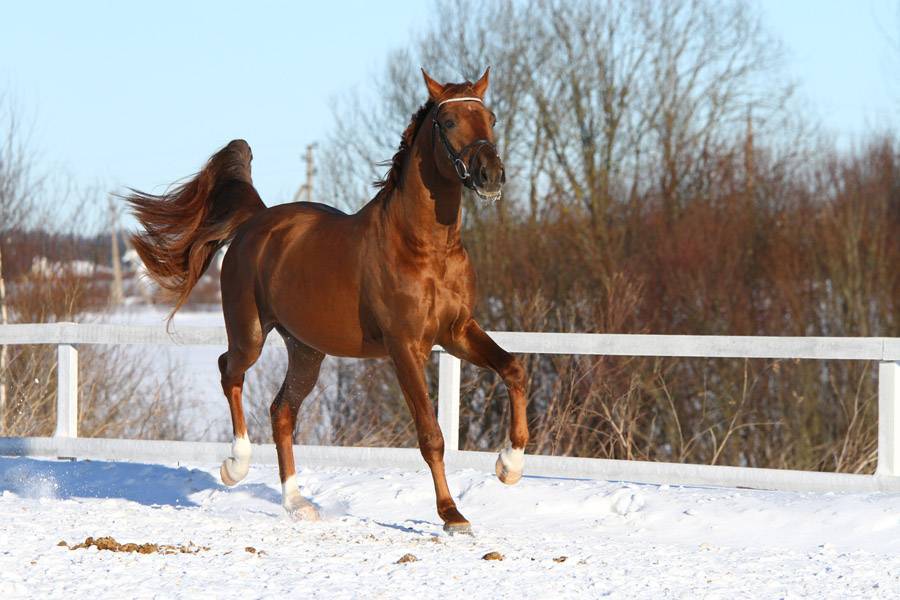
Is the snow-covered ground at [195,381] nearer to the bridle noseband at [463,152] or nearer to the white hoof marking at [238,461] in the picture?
the white hoof marking at [238,461]

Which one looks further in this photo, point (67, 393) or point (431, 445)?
point (67, 393)

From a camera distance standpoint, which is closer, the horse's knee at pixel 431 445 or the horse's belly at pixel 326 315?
the horse's knee at pixel 431 445

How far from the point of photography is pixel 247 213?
788 centimetres

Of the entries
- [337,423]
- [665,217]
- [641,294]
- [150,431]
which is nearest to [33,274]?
[150,431]

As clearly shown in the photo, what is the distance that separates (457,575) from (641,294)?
43.2ft

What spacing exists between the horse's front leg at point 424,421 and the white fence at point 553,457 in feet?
6.96

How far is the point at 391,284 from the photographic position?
6094 mm

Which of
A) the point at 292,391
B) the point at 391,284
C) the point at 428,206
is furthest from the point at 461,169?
the point at 292,391

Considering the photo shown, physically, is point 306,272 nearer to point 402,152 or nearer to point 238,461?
point 402,152

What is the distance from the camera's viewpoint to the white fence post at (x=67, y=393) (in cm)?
962

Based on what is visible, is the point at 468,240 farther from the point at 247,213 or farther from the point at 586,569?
the point at 586,569

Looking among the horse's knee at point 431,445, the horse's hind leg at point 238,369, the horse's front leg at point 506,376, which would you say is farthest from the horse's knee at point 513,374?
the horse's hind leg at point 238,369

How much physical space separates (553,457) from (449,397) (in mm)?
804

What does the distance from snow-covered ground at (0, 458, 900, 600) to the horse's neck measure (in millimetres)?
1410
